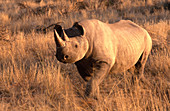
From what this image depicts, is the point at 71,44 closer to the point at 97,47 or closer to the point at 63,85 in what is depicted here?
the point at 97,47

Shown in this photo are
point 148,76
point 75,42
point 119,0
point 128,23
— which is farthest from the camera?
point 119,0

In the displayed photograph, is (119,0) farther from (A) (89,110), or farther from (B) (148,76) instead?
(A) (89,110)

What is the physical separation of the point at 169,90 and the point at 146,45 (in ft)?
2.69

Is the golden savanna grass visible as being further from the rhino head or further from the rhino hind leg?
the rhino head

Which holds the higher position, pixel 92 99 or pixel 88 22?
pixel 88 22

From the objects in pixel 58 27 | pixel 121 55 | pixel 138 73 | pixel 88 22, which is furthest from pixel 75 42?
pixel 138 73

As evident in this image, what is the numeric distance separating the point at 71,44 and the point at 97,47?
0.40 m

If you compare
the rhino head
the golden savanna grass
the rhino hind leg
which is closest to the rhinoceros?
the rhino head

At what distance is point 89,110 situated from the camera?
8.30 ft

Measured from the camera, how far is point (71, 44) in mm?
2227

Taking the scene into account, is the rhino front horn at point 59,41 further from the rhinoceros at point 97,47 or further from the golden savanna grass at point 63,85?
the golden savanna grass at point 63,85

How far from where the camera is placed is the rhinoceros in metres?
2.24

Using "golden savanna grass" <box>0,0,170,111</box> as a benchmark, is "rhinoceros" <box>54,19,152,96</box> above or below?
above

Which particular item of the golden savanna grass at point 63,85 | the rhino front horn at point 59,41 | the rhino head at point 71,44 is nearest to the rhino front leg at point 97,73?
the golden savanna grass at point 63,85
